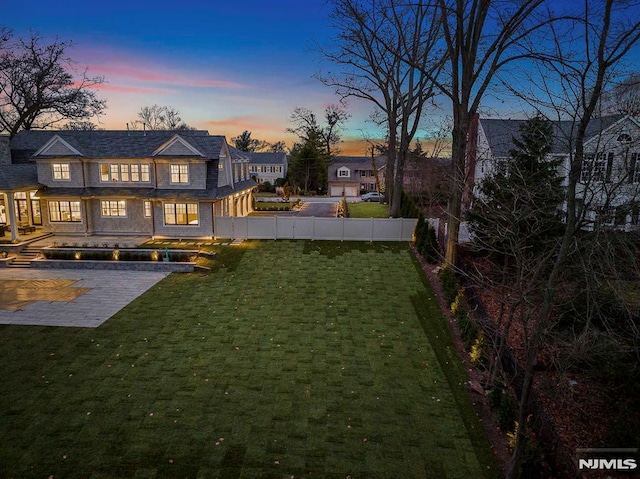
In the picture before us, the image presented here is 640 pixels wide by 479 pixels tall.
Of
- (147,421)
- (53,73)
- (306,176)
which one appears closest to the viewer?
(147,421)

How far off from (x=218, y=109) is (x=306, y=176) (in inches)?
934

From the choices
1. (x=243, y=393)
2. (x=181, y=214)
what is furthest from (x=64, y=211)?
(x=243, y=393)

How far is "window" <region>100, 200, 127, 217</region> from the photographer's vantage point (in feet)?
86.8

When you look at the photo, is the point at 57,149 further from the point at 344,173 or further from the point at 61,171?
the point at 344,173

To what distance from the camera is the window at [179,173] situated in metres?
25.7

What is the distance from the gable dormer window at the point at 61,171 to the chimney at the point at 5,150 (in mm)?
6172

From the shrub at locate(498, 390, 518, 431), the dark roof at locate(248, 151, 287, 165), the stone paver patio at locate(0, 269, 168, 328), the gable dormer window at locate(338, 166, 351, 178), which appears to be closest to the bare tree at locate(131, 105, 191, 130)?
the dark roof at locate(248, 151, 287, 165)

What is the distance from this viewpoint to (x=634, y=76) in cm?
661

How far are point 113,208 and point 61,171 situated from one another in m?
4.06

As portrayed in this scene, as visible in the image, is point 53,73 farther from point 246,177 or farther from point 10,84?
point 246,177

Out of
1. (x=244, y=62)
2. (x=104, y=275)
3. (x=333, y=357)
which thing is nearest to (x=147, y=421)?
(x=333, y=357)

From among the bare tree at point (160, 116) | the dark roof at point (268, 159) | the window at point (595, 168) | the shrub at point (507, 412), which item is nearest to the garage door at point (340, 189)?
the dark roof at point (268, 159)

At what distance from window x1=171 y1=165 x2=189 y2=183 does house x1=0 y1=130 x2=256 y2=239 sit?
6 centimetres

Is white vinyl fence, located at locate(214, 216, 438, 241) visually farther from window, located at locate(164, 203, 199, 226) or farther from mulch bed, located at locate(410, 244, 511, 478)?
mulch bed, located at locate(410, 244, 511, 478)
